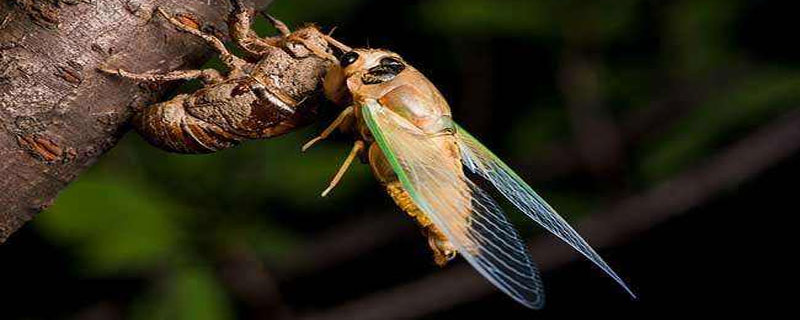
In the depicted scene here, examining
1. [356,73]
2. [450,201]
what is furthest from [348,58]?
[450,201]

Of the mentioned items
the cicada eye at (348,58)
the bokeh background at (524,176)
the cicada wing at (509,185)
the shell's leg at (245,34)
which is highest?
the shell's leg at (245,34)

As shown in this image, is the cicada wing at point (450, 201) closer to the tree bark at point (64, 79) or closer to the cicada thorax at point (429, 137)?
the cicada thorax at point (429, 137)

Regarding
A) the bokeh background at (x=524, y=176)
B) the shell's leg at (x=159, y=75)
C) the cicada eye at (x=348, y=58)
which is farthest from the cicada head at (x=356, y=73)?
A: the bokeh background at (x=524, y=176)

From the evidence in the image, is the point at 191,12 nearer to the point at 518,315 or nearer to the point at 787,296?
the point at 518,315

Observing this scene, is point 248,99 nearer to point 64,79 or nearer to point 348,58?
point 348,58

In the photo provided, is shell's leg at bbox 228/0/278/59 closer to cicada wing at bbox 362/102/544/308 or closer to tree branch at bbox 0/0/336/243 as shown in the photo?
tree branch at bbox 0/0/336/243

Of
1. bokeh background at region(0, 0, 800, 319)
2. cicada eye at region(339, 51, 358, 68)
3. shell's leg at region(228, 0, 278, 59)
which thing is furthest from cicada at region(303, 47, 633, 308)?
bokeh background at region(0, 0, 800, 319)
